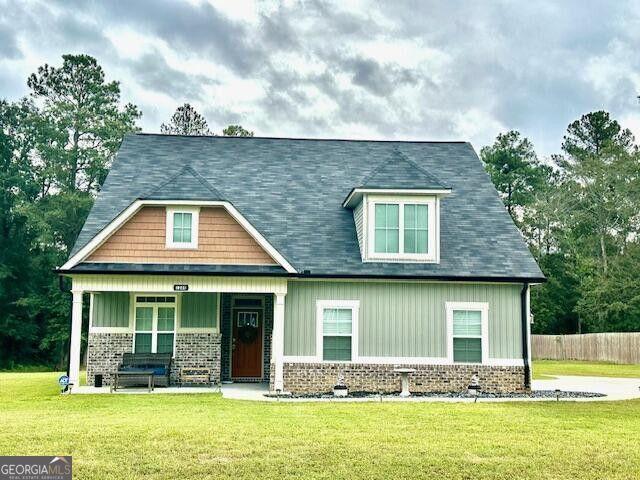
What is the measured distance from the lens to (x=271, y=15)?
29594 millimetres

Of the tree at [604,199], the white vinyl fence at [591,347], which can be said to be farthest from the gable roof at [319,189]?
the tree at [604,199]

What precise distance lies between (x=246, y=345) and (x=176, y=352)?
226cm

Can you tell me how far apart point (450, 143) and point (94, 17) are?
47.6 ft

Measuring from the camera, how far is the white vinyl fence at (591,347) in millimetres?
36344

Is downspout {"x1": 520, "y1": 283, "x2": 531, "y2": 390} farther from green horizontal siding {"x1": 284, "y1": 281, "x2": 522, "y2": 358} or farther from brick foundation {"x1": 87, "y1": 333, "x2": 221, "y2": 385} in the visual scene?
brick foundation {"x1": 87, "y1": 333, "x2": 221, "y2": 385}

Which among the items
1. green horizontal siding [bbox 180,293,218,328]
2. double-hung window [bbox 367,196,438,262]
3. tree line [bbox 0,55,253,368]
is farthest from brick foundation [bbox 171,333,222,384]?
tree line [bbox 0,55,253,368]

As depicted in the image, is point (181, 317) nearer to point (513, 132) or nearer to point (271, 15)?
point (271, 15)

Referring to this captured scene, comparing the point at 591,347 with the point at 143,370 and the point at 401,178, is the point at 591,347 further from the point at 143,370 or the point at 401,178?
the point at 143,370

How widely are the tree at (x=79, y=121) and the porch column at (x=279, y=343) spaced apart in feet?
89.8

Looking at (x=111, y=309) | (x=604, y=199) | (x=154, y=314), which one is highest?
(x=604, y=199)

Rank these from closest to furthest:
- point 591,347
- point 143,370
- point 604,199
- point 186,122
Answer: point 143,370 < point 591,347 < point 604,199 < point 186,122

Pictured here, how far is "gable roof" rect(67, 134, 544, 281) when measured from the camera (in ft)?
63.2

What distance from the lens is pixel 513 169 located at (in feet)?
178

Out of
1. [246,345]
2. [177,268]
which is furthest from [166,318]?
[246,345]
